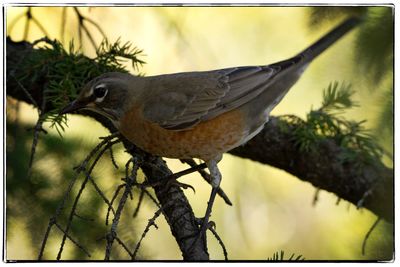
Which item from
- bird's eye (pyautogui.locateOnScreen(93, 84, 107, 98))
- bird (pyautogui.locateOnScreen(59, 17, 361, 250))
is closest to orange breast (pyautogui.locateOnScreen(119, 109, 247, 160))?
bird (pyautogui.locateOnScreen(59, 17, 361, 250))

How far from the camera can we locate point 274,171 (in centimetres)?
354

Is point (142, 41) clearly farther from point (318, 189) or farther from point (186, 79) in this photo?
point (318, 189)

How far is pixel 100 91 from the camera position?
271 cm

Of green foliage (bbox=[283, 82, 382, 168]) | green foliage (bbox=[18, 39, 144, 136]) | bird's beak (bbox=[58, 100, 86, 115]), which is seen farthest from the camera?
green foliage (bbox=[283, 82, 382, 168])

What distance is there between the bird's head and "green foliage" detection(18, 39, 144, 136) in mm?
113

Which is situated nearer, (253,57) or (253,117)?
(253,117)

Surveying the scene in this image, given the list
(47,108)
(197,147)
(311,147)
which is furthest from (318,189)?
(47,108)

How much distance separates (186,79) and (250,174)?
737 mm

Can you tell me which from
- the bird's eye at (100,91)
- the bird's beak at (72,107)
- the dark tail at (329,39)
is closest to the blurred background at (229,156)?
the dark tail at (329,39)

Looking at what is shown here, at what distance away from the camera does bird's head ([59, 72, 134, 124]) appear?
105 inches

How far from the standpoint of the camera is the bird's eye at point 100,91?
269 centimetres

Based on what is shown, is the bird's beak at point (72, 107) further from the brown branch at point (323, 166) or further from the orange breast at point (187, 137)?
the brown branch at point (323, 166)

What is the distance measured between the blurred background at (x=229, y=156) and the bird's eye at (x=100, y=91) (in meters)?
0.29

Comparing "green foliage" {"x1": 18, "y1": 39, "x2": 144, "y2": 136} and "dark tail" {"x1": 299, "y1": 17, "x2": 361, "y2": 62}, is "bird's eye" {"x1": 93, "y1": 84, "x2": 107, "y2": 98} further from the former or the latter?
"dark tail" {"x1": 299, "y1": 17, "x2": 361, "y2": 62}
